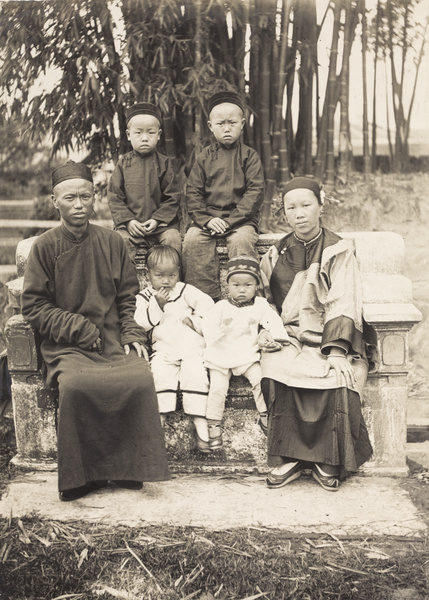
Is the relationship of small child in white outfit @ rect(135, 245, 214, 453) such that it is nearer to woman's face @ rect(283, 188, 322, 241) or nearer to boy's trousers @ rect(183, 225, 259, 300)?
boy's trousers @ rect(183, 225, 259, 300)

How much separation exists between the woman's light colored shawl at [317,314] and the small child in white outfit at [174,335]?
41cm

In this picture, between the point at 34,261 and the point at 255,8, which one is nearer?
the point at 34,261

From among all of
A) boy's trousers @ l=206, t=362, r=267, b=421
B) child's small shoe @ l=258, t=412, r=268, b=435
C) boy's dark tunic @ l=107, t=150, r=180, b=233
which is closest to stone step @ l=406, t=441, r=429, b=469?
child's small shoe @ l=258, t=412, r=268, b=435

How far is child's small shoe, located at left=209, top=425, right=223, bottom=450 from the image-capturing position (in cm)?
399

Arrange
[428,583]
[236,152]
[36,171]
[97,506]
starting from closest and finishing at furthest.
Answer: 1. [428,583]
2. [97,506]
3. [236,152]
4. [36,171]

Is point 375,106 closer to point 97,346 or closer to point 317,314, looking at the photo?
point 317,314

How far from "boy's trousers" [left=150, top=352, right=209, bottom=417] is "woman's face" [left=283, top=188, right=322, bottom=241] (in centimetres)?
101

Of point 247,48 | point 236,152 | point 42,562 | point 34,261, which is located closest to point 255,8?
point 247,48

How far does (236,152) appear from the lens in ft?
15.9

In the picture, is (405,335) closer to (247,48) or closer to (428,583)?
(428,583)

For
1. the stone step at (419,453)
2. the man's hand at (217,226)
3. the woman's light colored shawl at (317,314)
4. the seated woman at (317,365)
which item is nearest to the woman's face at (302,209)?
the seated woman at (317,365)

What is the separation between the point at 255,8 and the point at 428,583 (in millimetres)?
4300

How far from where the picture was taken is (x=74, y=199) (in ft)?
12.4

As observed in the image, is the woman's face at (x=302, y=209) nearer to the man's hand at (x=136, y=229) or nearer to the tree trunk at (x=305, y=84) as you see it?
the man's hand at (x=136, y=229)
